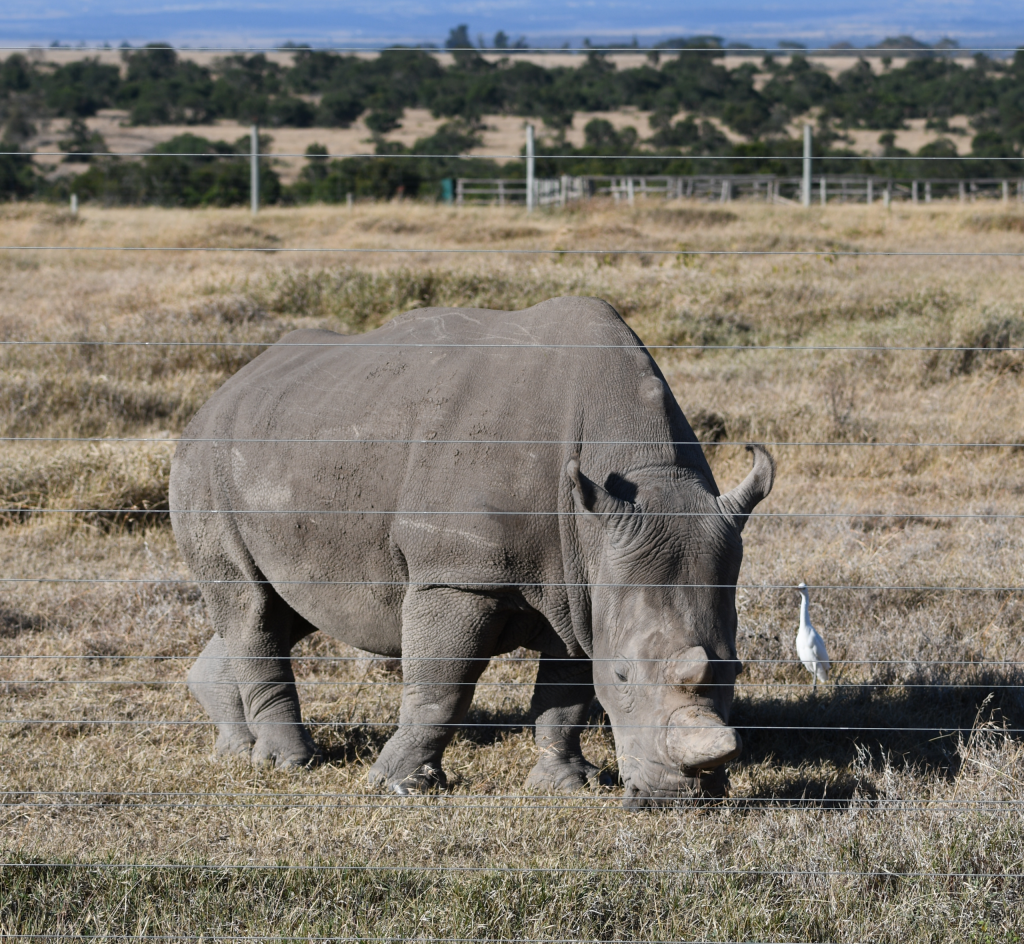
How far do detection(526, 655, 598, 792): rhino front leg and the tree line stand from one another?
3353 cm

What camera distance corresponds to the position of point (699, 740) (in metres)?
A: 3.61

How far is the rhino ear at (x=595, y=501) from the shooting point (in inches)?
151

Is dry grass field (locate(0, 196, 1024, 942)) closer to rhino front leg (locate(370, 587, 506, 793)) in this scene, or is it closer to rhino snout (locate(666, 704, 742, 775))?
rhino front leg (locate(370, 587, 506, 793))

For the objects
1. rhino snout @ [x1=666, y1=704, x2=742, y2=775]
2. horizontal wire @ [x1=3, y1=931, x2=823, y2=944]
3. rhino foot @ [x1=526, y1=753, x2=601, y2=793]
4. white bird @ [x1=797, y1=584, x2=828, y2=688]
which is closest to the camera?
horizontal wire @ [x1=3, y1=931, x2=823, y2=944]

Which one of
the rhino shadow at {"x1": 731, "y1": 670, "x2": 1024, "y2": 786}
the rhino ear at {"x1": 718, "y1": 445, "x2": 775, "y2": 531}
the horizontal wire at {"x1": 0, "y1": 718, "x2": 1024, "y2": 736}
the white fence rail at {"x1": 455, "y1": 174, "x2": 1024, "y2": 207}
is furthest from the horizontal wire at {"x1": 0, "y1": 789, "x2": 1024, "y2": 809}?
the white fence rail at {"x1": 455, "y1": 174, "x2": 1024, "y2": 207}

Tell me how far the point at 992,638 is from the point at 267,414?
13.1ft

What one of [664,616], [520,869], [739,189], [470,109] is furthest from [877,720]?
[470,109]

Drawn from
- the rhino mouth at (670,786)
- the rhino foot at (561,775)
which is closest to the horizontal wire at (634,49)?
the rhino mouth at (670,786)

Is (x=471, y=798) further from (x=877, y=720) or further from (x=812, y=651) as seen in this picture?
(x=877, y=720)

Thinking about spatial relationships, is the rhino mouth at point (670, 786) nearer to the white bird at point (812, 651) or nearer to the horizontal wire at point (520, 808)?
the horizontal wire at point (520, 808)

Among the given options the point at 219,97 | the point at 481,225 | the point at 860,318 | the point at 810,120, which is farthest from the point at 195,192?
the point at 810,120

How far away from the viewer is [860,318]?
1399 centimetres

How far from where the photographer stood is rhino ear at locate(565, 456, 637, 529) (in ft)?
12.6

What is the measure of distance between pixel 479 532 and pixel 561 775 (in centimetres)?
124
